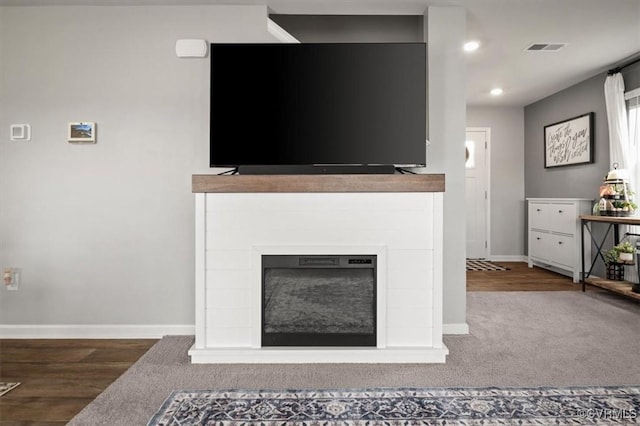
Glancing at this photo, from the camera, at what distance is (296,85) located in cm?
252

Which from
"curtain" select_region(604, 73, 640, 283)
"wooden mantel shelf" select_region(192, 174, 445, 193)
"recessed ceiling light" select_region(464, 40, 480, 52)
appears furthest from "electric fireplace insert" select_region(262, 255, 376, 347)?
"curtain" select_region(604, 73, 640, 283)

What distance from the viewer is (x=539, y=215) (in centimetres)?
538

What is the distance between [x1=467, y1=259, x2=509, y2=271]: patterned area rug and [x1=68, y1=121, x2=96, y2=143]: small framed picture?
463 cm

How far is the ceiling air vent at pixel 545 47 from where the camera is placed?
3.65 m

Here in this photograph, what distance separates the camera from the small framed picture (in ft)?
9.24

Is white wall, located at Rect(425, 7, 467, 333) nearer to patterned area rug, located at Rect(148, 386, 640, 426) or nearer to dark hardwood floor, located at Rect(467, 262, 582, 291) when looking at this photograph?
patterned area rug, located at Rect(148, 386, 640, 426)

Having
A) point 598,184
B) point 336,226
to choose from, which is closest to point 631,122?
point 598,184

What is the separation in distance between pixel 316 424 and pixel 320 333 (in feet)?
2.36

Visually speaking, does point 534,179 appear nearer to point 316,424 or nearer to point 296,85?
point 296,85

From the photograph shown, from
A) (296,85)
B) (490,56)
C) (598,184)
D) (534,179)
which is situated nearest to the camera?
(296,85)

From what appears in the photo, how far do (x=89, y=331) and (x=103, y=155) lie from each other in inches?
48.9

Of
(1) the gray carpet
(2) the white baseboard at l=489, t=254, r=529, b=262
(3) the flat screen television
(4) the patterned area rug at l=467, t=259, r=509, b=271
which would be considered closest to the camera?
(1) the gray carpet

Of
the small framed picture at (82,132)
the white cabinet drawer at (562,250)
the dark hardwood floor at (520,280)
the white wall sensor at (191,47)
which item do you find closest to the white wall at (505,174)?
the dark hardwood floor at (520,280)

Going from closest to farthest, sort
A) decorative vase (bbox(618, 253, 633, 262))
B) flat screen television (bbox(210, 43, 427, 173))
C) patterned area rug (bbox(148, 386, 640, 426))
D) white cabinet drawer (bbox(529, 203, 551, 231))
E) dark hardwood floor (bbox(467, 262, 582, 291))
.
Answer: patterned area rug (bbox(148, 386, 640, 426)) < flat screen television (bbox(210, 43, 427, 173)) < decorative vase (bbox(618, 253, 633, 262)) < dark hardwood floor (bbox(467, 262, 582, 291)) < white cabinet drawer (bbox(529, 203, 551, 231))
